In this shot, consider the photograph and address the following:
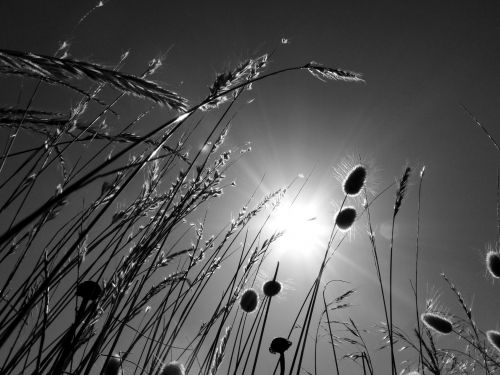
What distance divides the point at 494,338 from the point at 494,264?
520 mm

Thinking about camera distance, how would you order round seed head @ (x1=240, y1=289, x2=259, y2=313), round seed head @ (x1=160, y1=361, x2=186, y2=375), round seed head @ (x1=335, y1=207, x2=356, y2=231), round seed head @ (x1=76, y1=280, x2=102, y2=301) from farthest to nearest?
1. round seed head @ (x1=335, y1=207, x2=356, y2=231)
2. round seed head @ (x1=240, y1=289, x2=259, y2=313)
3. round seed head @ (x1=160, y1=361, x2=186, y2=375)
4. round seed head @ (x1=76, y1=280, x2=102, y2=301)

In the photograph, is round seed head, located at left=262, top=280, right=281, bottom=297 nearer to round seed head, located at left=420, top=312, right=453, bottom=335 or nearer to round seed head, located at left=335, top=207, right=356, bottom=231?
round seed head, located at left=335, top=207, right=356, bottom=231

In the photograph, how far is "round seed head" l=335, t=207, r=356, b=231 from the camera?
2498mm

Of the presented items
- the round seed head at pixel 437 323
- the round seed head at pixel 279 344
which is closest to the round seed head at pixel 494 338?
the round seed head at pixel 437 323

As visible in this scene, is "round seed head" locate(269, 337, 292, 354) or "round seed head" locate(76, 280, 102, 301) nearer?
"round seed head" locate(76, 280, 102, 301)

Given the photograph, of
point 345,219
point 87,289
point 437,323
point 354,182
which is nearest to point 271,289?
point 87,289

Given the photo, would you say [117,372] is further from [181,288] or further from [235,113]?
[235,113]

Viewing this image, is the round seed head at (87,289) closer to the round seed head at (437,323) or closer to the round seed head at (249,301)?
the round seed head at (249,301)

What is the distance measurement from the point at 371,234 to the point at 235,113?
3.36 feet

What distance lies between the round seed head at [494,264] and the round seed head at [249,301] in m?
1.68

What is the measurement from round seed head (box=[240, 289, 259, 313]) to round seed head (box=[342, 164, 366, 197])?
101 cm

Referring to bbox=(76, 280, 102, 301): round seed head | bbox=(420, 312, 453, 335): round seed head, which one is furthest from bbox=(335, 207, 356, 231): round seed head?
bbox=(76, 280, 102, 301): round seed head

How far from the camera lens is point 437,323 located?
2.63 m

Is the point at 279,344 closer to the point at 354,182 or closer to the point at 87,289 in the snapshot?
the point at 87,289
